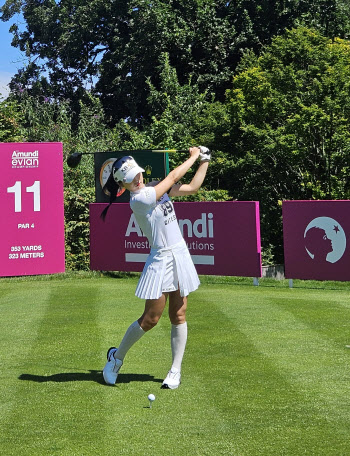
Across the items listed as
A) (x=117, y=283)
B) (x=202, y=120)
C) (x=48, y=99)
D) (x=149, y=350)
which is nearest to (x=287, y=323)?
(x=149, y=350)

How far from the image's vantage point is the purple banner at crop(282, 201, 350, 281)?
14.5 metres

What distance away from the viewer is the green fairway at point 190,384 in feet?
17.6

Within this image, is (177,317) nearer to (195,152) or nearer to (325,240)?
(195,152)

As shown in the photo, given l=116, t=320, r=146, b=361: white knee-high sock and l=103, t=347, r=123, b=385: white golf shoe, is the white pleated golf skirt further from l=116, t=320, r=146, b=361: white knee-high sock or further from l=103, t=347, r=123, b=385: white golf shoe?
l=103, t=347, r=123, b=385: white golf shoe

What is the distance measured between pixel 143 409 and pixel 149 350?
2.36 metres

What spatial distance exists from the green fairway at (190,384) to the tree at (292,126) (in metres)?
13.0

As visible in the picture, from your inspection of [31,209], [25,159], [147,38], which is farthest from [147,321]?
[147,38]

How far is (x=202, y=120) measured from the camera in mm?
28578

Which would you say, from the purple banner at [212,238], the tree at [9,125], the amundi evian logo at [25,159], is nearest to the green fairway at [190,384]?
the purple banner at [212,238]

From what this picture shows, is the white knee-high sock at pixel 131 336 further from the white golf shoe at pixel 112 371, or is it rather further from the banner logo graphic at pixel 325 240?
the banner logo graphic at pixel 325 240

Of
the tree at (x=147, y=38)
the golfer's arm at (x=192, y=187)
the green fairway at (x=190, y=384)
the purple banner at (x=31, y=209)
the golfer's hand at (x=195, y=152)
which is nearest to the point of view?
the green fairway at (x=190, y=384)

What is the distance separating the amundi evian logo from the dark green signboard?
5.77 ft

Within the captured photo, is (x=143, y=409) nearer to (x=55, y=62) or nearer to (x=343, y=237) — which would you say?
(x=343, y=237)

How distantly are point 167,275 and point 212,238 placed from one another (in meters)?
8.99
